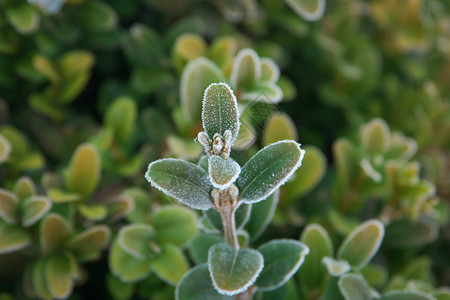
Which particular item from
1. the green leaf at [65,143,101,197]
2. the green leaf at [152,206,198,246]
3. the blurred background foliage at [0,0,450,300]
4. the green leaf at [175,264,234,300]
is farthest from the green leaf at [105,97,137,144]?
the green leaf at [175,264,234,300]

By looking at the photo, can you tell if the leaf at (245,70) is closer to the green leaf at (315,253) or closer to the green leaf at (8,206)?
the green leaf at (315,253)

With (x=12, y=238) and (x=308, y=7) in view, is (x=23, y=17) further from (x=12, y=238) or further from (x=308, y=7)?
(x=308, y=7)

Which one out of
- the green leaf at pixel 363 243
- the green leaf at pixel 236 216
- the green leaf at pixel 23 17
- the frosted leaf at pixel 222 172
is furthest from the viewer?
the green leaf at pixel 23 17

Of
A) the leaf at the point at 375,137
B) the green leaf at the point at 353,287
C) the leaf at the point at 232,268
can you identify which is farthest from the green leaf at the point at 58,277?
the leaf at the point at 375,137

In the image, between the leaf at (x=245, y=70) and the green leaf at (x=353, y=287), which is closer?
the green leaf at (x=353, y=287)

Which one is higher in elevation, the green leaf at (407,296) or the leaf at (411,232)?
the green leaf at (407,296)

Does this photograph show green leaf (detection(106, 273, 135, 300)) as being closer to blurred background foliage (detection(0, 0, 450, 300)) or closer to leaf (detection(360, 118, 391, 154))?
blurred background foliage (detection(0, 0, 450, 300))

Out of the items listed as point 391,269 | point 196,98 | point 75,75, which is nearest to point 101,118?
point 75,75
